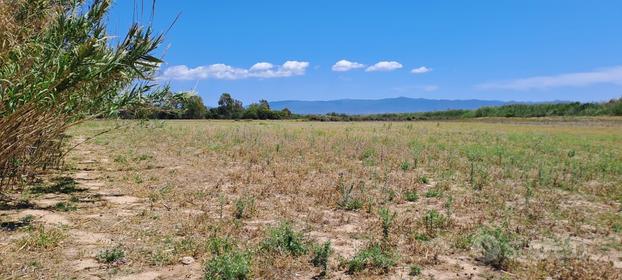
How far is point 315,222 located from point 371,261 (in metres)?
2.18

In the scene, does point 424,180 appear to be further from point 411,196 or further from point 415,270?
point 415,270

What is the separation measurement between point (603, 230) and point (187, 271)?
7.00 meters

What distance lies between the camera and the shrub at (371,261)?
5602 mm

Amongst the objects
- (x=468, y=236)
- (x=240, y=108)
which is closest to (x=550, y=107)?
(x=240, y=108)

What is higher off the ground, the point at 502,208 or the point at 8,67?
the point at 8,67

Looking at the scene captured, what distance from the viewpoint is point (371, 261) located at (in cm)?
574

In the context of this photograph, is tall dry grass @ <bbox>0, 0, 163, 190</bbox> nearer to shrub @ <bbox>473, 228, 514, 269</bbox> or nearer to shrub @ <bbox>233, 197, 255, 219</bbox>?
shrub @ <bbox>233, 197, 255, 219</bbox>

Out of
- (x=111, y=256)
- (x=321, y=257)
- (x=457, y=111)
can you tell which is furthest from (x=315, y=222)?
(x=457, y=111)

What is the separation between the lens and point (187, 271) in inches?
214

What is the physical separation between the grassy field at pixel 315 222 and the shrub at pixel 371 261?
16 mm

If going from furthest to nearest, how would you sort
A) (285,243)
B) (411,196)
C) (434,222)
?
(411,196), (434,222), (285,243)

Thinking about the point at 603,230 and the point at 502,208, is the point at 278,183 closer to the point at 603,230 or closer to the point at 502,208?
the point at 502,208

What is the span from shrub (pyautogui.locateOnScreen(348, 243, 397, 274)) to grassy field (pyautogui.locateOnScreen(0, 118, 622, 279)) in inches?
0.6

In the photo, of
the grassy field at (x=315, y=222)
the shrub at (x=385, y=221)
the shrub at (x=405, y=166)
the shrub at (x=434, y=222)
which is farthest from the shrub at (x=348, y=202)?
the shrub at (x=405, y=166)
